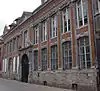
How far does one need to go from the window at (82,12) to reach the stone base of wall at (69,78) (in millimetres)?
4104

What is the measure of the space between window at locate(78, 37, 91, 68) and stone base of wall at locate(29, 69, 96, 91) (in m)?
0.67

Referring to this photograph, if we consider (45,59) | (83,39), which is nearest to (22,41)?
(45,59)

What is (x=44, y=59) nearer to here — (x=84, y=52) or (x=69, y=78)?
(x=69, y=78)

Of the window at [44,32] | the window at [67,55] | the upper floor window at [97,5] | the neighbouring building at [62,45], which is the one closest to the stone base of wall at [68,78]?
the neighbouring building at [62,45]

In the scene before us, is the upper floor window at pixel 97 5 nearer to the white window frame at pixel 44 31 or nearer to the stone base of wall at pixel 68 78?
the stone base of wall at pixel 68 78

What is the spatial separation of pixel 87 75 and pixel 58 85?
422cm

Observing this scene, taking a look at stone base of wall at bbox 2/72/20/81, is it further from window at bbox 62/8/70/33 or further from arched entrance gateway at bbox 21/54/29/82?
window at bbox 62/8/70/33

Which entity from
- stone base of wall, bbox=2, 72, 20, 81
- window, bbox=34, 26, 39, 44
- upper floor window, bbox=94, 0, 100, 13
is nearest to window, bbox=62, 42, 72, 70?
upper floor window, bbox=94, 0, 100, 13

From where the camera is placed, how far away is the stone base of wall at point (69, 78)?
1330 centimetres

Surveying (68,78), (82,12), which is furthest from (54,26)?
(68,78)

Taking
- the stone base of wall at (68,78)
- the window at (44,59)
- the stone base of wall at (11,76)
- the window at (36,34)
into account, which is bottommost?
the stone base of wall at (11,76)

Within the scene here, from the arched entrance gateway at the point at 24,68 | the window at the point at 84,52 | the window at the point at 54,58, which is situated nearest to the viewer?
the window at the point at 84,52

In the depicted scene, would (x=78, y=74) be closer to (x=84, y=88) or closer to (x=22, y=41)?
(x=84, y=88)

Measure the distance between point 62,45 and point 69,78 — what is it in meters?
3.44
